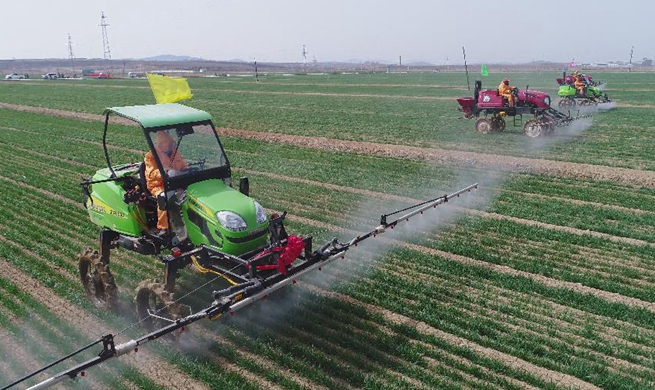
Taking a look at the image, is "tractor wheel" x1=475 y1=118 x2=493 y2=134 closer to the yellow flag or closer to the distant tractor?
the distant tractor

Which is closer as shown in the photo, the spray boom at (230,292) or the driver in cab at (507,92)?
the spray boom at (230,292)

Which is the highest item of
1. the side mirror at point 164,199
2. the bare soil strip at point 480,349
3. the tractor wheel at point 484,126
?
the side mirror at point 164,199

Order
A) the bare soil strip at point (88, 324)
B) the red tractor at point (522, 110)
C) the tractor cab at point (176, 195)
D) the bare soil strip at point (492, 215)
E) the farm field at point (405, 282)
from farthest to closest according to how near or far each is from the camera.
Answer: the red tractor at point (522, 110)
the bare soil strip at point (492, 215)
the tractor cab at point (176, 195)
the farm field at point (405, 282)
the bare soil strip at point (88, 324)

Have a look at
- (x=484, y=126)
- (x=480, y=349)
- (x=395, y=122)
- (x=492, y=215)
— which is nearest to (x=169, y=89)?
(x=480, y=349)

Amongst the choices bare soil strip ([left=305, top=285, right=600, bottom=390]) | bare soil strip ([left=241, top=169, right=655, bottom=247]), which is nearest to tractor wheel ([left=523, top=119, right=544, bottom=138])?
bare soil strip ([left=241, top=169, right=655, bottom=247])

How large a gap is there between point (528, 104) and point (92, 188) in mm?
19550

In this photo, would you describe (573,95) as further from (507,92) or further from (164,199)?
(164,199)

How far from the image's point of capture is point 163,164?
301 inches

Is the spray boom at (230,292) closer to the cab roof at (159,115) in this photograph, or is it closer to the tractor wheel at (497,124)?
the cab roof at (159,115)

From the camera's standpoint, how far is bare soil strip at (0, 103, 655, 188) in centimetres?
1594

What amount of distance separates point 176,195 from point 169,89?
6.24 ft

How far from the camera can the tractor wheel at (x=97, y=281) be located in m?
7.88

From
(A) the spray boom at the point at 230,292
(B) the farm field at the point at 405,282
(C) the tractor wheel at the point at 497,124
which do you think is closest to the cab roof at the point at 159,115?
(A) the spray boom at the point at 230,292

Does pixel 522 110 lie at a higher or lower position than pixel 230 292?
higher
